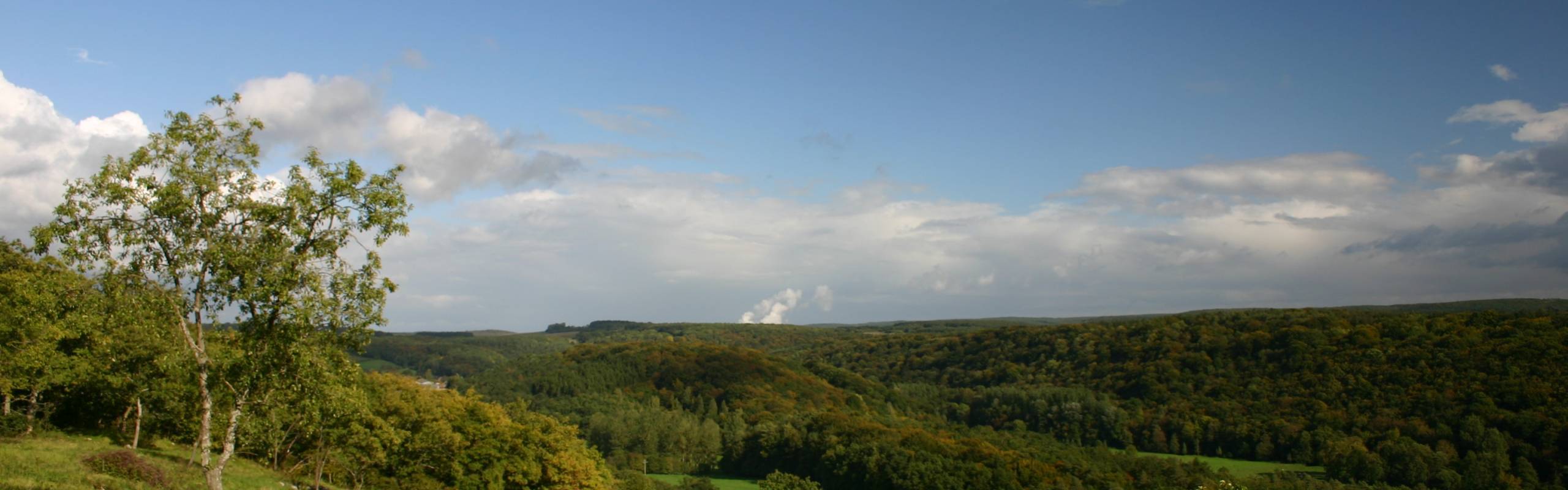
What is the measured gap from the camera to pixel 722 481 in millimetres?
109000

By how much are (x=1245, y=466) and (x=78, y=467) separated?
113 meters

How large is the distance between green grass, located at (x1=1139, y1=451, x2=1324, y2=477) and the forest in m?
1.34

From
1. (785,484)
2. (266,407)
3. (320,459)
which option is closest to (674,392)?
(785,484)

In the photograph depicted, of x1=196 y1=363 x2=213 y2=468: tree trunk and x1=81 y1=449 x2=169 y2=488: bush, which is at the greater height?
x1=196 y1=363 x2=213 y2=468: tree trunk

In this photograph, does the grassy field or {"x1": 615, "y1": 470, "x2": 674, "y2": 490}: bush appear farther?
{"x1": 615, "y1": 470, "x2": 674, "y2": 490}: bush

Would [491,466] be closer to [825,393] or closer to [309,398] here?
[309,398]

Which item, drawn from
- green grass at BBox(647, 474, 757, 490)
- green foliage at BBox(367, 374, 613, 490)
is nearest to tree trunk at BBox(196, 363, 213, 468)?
green foliage at BBox(367, 374, 613, 490)

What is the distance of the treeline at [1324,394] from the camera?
90.3m

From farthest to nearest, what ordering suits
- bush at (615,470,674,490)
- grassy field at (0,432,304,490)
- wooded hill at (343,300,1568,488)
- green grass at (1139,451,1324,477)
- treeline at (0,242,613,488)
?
1. green grass at (1139,451,1324,477)
2. wooded hill at (343,300,1568,488)
3. bush at (615,470,674,490)
4. grassy field at (0,432,304,490)
5. treeline at (0,242,613,488)

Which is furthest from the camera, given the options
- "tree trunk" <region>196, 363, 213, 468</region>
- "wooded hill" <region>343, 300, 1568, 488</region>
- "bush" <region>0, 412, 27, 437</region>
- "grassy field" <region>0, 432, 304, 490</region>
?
"wooded hill" <region>343, 300, 1568, 488</region>

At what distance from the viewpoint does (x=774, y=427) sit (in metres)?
117

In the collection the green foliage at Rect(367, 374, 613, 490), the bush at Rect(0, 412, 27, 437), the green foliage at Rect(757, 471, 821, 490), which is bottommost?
the green foliage at Rect(757, 471, 821, 490)

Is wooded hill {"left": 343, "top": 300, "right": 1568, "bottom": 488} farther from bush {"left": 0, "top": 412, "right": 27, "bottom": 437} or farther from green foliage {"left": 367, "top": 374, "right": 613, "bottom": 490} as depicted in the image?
bush {"left": 0, "top": 412, "right": 27, "bottom": 437}

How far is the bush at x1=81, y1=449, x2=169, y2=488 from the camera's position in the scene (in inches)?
1119
